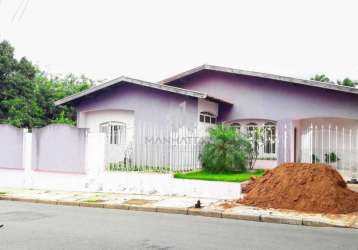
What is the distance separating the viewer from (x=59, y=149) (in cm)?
1594

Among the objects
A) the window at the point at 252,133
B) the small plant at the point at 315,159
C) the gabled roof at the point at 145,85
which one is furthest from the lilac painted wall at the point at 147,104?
the small plant at the point at 315,159

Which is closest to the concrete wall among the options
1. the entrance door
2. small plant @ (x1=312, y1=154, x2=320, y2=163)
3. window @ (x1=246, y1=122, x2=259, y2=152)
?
the entrance door

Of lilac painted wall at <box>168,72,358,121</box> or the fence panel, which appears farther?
lilac painted wall at <box>168,72,358,121</box>

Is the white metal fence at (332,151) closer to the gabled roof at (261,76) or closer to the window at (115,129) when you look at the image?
the gabled roof at (261,76)

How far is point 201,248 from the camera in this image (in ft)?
22.7

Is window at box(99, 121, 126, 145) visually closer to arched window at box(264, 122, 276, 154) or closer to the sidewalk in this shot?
the sidewalk

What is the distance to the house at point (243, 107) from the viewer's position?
17389 millimetres

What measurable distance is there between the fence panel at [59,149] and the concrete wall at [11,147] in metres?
0.65

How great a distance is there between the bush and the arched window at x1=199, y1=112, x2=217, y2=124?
9.82 ft

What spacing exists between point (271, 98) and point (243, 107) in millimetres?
1262

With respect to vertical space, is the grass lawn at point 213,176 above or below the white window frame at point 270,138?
below

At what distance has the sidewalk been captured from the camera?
9867 mm

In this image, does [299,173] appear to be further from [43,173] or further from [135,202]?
[43,173]

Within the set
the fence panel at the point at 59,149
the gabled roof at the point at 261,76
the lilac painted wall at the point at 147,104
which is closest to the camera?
the fence panel at the point at 59,149
